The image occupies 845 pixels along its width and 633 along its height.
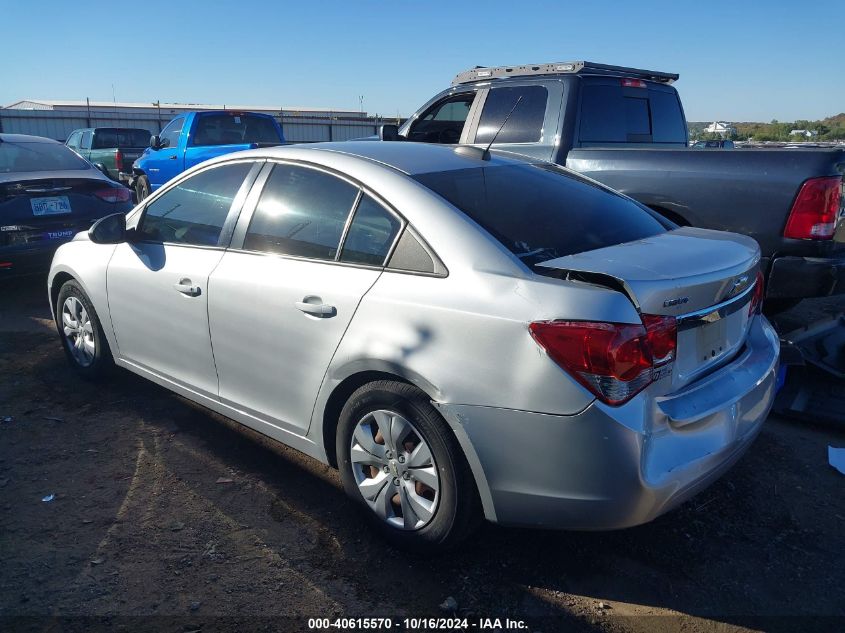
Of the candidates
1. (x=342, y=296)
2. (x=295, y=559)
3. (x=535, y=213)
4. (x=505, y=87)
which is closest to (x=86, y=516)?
(x=295, y=559)

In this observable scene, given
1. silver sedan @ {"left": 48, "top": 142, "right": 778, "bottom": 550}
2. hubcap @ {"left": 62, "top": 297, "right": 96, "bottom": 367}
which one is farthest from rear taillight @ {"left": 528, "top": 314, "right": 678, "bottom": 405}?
hubcap @ {"left": 62, "top": 297, "right": 96, "bottom": 367}

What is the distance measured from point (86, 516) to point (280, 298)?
1.38 meters

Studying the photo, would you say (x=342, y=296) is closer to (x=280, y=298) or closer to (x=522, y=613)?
(x=280, y=298)

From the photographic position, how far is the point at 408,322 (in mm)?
2646

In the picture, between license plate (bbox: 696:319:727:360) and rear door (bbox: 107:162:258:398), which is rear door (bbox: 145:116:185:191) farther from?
license plate (bbox: 696:319:727:360)

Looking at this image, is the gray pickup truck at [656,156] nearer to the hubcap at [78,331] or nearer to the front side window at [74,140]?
the hubcap at [78,331]

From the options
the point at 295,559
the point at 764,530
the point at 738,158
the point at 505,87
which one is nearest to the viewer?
the point at 295,559

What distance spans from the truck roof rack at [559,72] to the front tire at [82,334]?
13.4ft

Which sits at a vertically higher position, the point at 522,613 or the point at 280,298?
the point at 280,298

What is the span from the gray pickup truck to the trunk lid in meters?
1.66

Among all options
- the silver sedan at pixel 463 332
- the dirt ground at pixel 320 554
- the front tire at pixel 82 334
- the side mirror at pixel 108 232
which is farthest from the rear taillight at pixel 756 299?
the front tire at pixel 82 334

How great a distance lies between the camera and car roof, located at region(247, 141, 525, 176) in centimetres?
317

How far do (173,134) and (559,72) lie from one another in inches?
330

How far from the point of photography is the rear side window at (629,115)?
19.2 feet
